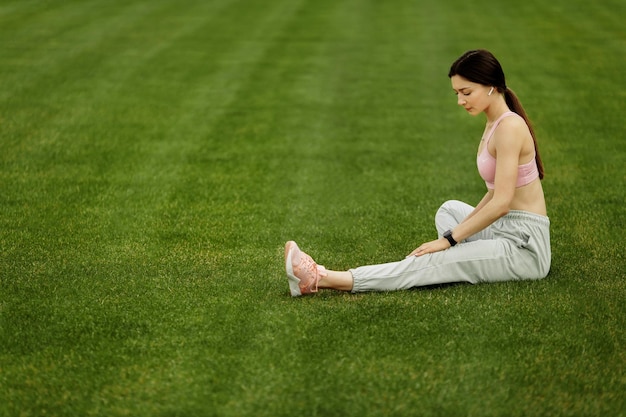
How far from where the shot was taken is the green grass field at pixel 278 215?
4.46 meters

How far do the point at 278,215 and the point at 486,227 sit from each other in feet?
7.56

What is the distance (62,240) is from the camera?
6812mm

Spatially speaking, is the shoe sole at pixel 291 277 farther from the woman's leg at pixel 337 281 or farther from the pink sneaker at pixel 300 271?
the woman's leg at pixel 337 281

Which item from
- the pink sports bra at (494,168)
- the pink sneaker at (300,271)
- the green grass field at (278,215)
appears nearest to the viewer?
the green grass field at (278,215)

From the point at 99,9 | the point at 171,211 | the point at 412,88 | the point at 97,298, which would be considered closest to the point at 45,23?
the point at 99,9

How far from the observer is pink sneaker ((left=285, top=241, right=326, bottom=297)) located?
214 inches

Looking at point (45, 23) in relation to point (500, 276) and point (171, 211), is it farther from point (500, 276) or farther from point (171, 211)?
point (500, 276)

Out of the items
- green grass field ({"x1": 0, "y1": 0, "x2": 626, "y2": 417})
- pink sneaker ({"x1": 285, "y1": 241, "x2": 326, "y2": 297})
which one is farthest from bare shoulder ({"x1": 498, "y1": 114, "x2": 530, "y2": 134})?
pink sneaker ({"x1": 285, "y1": 241, "x2": 326, "y2": 297})

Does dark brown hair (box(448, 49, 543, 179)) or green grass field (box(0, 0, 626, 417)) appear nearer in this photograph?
green grass field (box(0, 0, 626, 417))

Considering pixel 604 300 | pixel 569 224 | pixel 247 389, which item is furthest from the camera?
pixel 569 224

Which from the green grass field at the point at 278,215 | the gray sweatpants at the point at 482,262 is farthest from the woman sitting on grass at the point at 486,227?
the green grass field at the point at 278,215

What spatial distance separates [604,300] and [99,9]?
43.7 feet

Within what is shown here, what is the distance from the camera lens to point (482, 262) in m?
5.63

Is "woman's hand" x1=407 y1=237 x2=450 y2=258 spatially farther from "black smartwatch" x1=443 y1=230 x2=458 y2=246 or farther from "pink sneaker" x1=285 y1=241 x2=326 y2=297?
"pink sneaker" x1=285 y1=241 x2=326 y2=297
